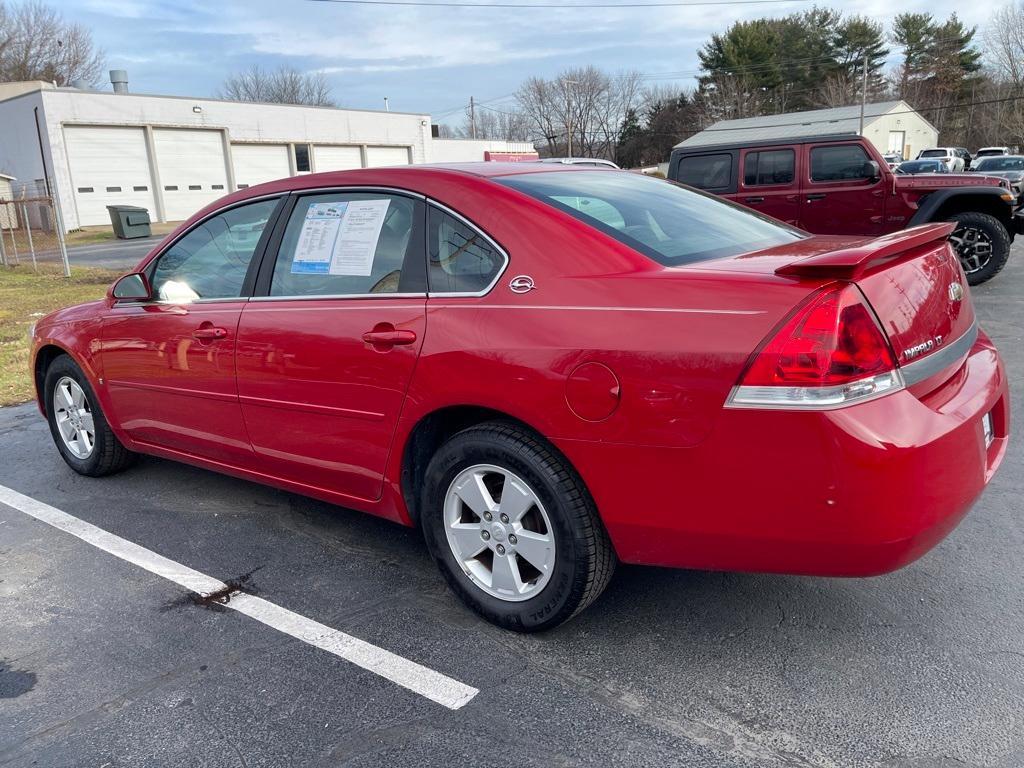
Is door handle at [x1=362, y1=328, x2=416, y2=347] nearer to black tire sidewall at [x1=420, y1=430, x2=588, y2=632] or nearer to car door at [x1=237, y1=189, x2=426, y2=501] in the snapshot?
car door at [x1=237, y1=189, x2=426, y2=501]

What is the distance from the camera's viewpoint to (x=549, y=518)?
102 inches

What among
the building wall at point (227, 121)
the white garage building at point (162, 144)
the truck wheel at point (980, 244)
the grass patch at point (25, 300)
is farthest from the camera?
the white garage building at point (162, 144)

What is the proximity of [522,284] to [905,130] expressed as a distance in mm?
73287

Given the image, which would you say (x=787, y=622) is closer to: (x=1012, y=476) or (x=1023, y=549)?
(x=1023, y=549)

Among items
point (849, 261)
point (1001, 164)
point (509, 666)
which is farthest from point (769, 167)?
point (1001, 164)

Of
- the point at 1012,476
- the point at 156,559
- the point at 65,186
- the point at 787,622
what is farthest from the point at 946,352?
the point at 65,186

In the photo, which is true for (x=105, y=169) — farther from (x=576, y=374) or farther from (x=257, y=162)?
(x=576, y=374)

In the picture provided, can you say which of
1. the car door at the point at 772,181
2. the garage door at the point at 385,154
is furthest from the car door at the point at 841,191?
the garage door at the point at 385,154

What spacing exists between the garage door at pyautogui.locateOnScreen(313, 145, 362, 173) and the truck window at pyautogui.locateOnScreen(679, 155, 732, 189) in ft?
106

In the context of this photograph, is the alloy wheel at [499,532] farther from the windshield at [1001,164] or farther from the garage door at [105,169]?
the garage door at [105,169]

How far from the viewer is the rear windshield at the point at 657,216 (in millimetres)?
2752

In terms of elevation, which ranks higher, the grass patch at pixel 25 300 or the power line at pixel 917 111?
the power line at pixel 917 111

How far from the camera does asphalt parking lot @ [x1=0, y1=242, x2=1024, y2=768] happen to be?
2225 mm

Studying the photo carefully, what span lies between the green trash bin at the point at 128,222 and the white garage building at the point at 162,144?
2934mm
